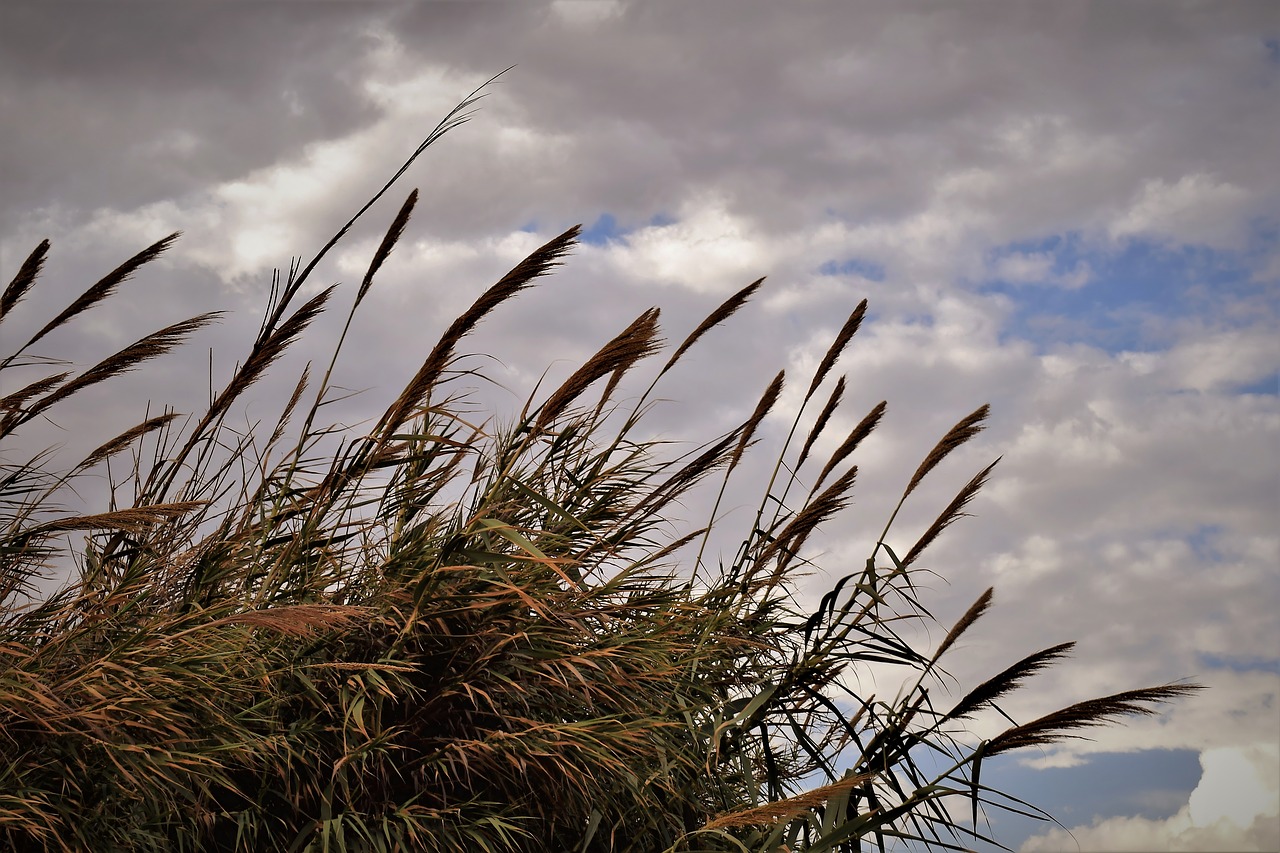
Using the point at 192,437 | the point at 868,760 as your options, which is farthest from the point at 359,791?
the point at 868,760

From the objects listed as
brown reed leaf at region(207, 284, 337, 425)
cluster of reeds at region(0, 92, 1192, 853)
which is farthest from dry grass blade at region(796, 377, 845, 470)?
brown reed leaf at region(207, 284, 337, 425)

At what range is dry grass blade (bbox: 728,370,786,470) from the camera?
257 centimetres

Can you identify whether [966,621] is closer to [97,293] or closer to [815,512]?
[815,512]

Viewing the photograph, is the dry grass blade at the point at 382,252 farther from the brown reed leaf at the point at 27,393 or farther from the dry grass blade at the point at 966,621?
the dry grass blade at the point at 966,621

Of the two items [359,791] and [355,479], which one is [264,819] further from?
[355,479]

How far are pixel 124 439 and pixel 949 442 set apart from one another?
193cm

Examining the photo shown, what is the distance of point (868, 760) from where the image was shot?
2.28 metres

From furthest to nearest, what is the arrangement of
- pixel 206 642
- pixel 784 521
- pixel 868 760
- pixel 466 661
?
1. pixel 784 521
2. pixel 868 760
3. pixel 466 661
4. pixel 206 642

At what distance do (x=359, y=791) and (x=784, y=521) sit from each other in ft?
3.78

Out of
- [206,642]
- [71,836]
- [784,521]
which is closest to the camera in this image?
[71,836]

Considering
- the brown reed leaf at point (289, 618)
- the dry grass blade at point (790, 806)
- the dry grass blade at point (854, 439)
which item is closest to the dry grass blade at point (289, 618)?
the brown reed leaf at point (289, 618)

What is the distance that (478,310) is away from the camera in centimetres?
214

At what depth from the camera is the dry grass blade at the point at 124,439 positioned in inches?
97.8

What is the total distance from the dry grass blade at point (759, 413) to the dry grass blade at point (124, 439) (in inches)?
53.5
